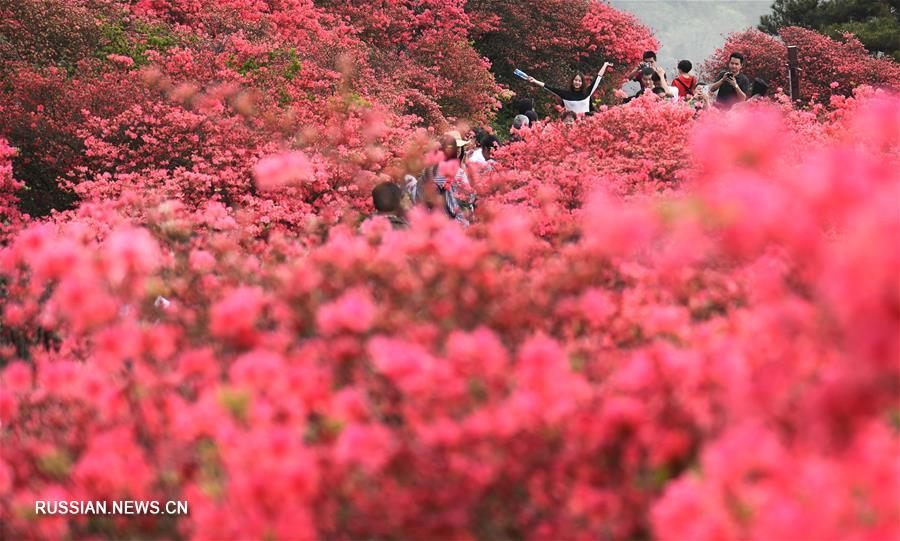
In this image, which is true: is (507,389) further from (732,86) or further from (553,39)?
(553,39)

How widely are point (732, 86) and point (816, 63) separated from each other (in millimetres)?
13503

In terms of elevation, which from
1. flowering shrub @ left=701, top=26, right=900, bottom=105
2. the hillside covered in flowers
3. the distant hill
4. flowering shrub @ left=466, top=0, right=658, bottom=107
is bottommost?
the distant hill

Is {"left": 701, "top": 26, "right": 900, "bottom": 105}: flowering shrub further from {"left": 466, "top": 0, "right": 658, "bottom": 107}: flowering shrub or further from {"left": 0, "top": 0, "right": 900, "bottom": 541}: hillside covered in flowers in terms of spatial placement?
{"left": 0, "top": 0, "right": 900, "bottom": 541}: hillside covered in flowers

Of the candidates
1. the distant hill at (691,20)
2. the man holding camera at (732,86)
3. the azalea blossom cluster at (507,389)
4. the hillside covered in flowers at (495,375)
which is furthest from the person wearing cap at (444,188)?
the distant hill at (691,20)

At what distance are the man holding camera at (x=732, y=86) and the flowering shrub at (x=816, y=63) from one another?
1115 centimetres

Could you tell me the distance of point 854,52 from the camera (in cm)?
2277

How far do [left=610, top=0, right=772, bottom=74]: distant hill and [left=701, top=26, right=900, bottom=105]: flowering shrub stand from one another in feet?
188

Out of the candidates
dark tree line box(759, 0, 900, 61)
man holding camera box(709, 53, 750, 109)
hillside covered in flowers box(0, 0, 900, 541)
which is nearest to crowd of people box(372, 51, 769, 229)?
man holding camera box(709, 53, 750, 109)

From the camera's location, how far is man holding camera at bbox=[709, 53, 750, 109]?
35.8 ft

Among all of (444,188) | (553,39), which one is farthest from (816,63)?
(444,188)

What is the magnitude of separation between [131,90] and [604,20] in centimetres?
1667

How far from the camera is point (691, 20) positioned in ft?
281

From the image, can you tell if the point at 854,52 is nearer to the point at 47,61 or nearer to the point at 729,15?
the point at 47,61

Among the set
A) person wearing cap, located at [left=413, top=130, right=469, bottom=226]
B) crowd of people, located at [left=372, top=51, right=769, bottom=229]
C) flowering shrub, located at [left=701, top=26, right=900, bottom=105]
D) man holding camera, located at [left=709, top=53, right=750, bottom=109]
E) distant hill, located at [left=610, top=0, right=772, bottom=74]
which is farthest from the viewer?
distant hill, located at [left=610, top=0, right=772, bottom=74]
